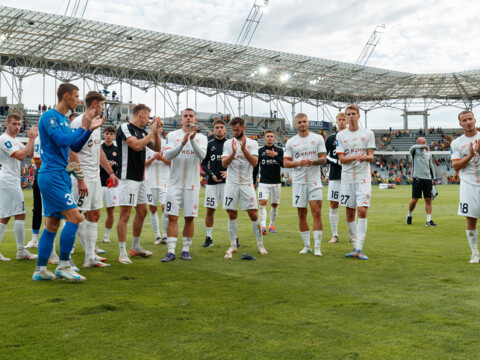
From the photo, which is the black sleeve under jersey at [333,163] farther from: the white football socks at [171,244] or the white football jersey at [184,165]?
the white football socks at [171,244]

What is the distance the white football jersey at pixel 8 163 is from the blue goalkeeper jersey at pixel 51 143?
186cm

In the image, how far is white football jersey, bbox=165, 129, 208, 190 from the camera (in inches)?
271

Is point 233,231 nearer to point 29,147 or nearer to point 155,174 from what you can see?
point 155,174

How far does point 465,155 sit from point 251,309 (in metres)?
4.15

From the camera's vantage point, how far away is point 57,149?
16.6 ft

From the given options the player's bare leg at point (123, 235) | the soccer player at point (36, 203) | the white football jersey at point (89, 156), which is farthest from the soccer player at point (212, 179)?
the soccer player at point (36, 203)

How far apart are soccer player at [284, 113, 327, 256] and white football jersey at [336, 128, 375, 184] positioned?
1.13ft

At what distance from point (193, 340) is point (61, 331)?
105 centimetres

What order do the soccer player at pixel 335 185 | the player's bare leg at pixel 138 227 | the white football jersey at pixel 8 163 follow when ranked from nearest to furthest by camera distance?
the white football jersey at pixel 8 163, the player's bare leg at pixel 138 227, the soccer player at pixel 335 185

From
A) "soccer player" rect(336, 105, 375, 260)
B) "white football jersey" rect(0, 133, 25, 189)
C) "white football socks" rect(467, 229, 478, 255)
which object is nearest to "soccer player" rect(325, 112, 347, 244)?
"soccer player" rect(336, 105, 375, 260)

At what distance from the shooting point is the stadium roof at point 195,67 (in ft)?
119

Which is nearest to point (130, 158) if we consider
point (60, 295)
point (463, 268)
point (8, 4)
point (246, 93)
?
point (60, 295)

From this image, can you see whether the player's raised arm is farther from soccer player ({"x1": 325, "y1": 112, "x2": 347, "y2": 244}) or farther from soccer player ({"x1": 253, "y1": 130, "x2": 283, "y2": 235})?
soccer player ({"x1": 325, "y1": 112, "x2": 347, "y2": 244})

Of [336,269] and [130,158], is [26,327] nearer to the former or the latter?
[130,158]
